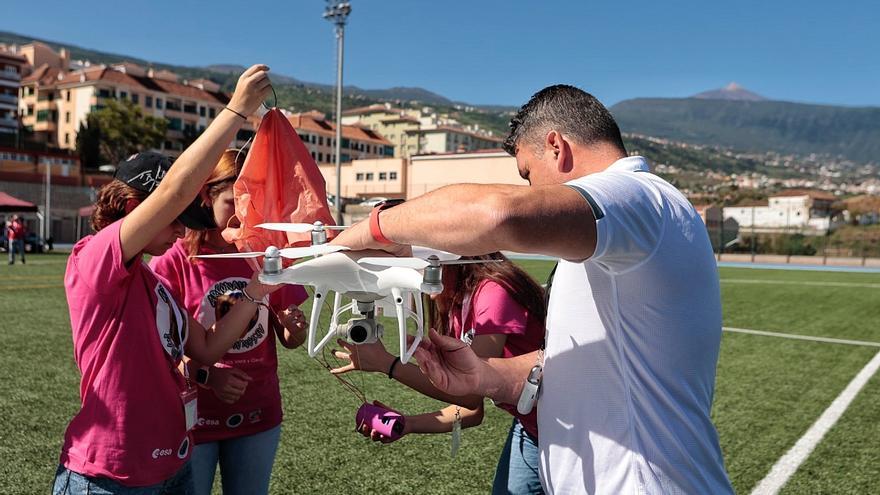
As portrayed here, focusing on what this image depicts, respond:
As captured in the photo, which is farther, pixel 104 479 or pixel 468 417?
pixel 468 417

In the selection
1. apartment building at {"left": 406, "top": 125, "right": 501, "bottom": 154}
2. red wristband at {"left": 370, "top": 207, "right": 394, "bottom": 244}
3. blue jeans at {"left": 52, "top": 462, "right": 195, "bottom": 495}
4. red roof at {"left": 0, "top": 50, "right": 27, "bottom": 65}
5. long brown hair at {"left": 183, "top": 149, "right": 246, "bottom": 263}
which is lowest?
blue jeans at {"left": 52, "top": 462, "right": 195, "bottom": 495}

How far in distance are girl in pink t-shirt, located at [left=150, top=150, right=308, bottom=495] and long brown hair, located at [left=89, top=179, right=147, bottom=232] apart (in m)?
0.43

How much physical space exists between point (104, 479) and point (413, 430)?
0.92 meters

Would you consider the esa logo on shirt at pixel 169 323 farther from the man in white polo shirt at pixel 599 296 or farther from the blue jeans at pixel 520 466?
the blue jeans at pixel 520 466

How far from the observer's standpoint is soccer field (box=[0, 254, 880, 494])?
14.5 ft

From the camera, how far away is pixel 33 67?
88.9m

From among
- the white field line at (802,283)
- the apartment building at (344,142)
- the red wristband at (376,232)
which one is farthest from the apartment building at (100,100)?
the red wristband at (376,232)

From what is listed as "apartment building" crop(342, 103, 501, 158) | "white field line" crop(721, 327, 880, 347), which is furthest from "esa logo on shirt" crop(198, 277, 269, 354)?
"apartment building" crop(342, 103, 501, 158)

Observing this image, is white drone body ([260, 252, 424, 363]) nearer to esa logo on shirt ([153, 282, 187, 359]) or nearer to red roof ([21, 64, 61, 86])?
esa logo on shirt ([153, 282, 187, 359])

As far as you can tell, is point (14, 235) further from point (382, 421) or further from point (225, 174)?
point (382, 421)

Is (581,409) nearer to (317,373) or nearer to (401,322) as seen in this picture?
(401,322)

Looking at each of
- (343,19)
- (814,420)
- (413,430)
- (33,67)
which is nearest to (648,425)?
(413,430)

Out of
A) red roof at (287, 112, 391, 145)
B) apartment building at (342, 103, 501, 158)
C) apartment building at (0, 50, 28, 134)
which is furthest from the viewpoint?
apartment building at (342, 103, 501, 158)

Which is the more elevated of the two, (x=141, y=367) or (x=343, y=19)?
(x=343, y=19)
